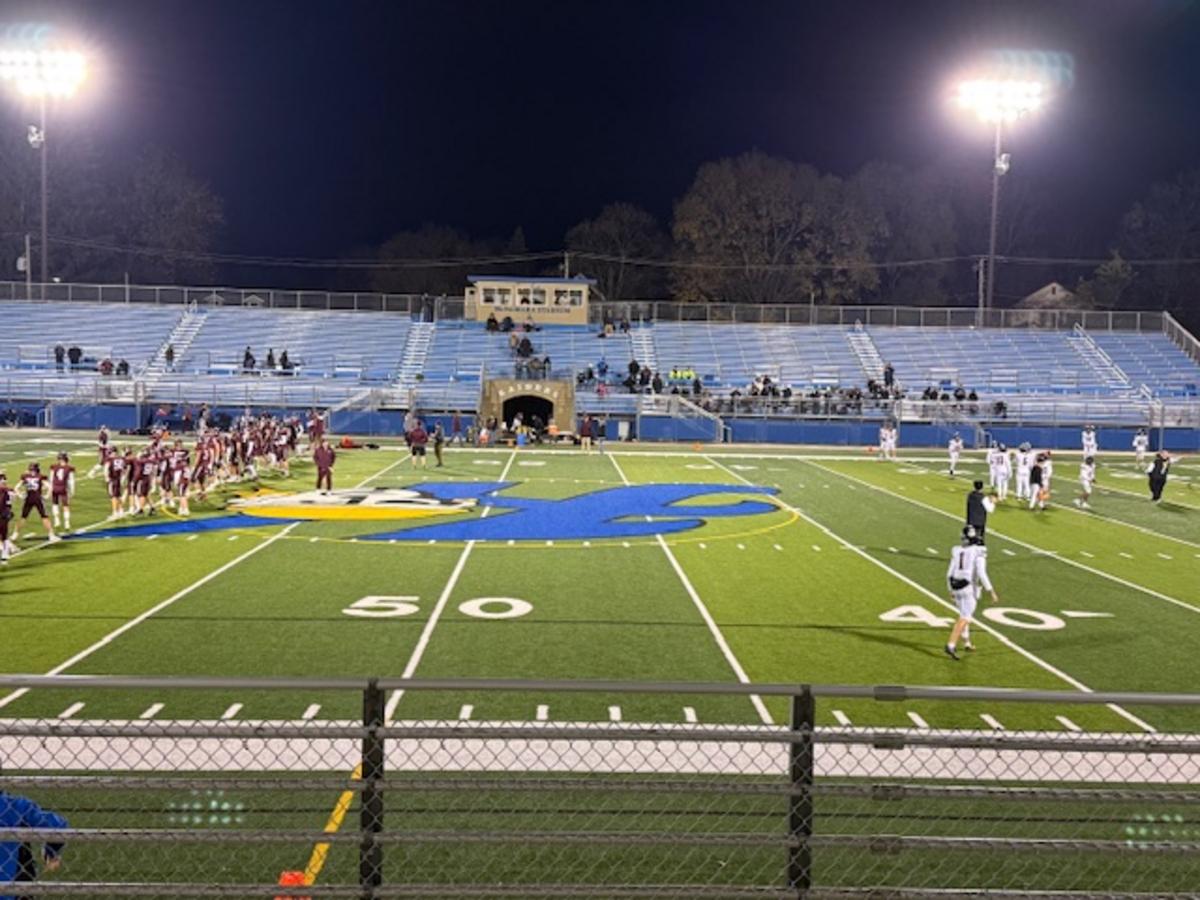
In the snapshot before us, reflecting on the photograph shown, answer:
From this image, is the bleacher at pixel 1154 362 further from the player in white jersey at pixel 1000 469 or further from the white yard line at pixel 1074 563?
the white yard line at pixel 1074 563

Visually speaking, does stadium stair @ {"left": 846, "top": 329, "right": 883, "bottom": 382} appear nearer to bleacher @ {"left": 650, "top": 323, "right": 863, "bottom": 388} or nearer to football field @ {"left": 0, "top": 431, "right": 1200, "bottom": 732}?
bleacher @ {"left": 650, "top": 323, "right": 863, "bottom": 388}

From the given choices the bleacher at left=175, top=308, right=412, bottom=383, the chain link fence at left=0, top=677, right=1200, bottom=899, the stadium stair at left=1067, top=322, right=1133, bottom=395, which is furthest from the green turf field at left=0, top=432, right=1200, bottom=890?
the stadium stair at left=1067, top=322, right=1133, bottom=395

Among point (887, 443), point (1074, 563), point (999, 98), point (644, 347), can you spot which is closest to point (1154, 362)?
point (999, 98)

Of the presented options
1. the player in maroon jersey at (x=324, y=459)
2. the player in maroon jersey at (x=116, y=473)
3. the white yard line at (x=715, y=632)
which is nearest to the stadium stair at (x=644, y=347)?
the player in maroon jersey at (x=324, y=459)

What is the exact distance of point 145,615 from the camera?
12570 mm

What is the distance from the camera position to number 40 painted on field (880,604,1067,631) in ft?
43.1

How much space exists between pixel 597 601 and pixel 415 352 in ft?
131

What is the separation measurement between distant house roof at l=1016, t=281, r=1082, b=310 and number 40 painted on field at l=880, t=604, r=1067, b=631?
2677 inches

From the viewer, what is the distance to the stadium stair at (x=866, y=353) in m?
52.2

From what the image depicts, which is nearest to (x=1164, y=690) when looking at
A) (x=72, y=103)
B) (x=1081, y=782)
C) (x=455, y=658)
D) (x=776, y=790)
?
(x=1081, y=782)

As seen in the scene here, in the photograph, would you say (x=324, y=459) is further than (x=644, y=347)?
No

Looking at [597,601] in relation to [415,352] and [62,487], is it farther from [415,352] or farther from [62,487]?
[415,352]

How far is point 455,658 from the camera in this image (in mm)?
10898

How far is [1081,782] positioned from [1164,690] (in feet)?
10.8
